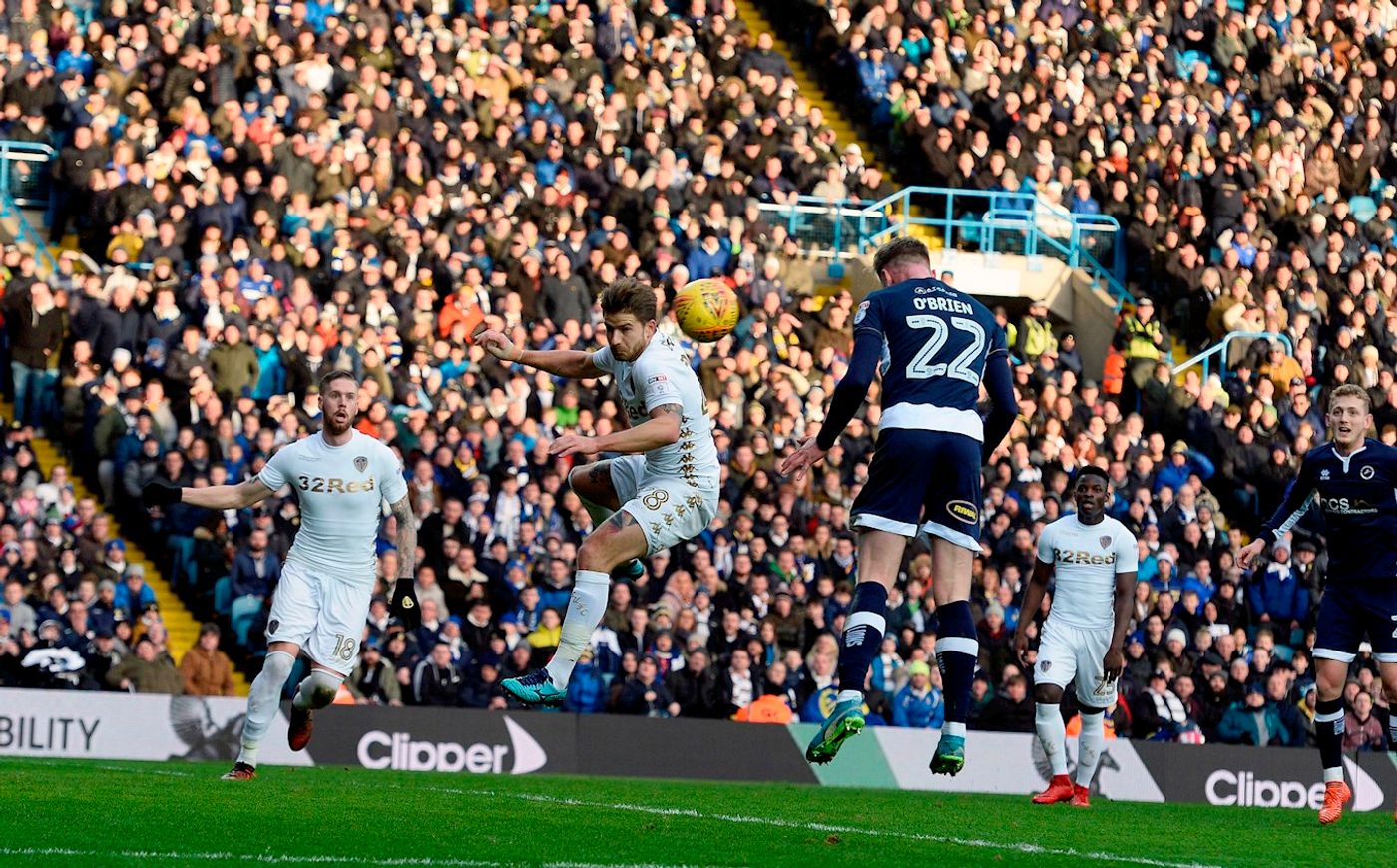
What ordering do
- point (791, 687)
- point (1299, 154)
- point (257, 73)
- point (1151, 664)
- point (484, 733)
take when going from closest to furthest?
point (484, 733)
point (791, 687)
point (1151, 664)
point (257, 73)
point (1299, 154)

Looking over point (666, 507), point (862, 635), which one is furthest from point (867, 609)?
point (666, 507)

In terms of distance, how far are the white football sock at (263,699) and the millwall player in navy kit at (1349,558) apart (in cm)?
630

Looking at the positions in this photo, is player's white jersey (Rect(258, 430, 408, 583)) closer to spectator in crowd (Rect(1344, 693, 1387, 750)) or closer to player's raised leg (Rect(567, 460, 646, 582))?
player's raised leg (Rect(567, 460, 646, 582))

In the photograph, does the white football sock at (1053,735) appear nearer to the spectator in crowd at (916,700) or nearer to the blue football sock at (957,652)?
Answer: the spectator in crowd at (916,700)

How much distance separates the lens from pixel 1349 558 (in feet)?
46.9

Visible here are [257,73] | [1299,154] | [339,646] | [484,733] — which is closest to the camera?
[339,646]

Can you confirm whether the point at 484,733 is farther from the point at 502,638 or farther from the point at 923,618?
the point at 923,618

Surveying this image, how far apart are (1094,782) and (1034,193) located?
1185cm

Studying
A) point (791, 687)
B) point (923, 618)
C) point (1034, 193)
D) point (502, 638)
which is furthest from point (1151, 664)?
point (1034, 193)

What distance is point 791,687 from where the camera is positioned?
20.7 metres

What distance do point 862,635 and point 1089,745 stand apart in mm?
6549

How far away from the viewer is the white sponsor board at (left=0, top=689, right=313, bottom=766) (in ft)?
59.3

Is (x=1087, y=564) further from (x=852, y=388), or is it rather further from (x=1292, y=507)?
(x=852, y=388)

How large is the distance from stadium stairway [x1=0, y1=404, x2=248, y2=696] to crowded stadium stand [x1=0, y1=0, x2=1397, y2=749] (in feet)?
0.12
